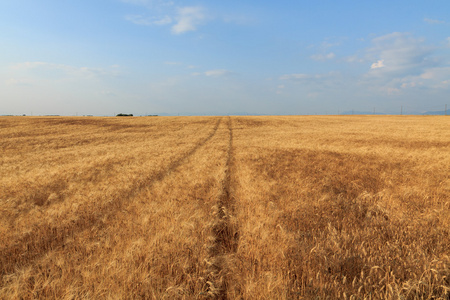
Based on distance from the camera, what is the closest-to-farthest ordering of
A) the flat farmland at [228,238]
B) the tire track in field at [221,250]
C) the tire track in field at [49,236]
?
the flat farmland at [228,238], the tire track in field at [221,250], the tire track in field at [49,236]

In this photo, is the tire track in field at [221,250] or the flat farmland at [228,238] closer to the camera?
the flat farmland at [228,238]

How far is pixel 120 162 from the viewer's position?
16.0 metres

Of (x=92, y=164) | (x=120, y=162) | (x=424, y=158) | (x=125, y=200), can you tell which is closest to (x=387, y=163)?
(x=424, y=158)

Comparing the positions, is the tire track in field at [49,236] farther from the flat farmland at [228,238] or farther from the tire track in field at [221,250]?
the tire track in field at [221,250]

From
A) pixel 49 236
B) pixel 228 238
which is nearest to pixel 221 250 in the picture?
pixel 228 238

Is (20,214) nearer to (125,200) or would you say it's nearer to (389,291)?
(125,200)

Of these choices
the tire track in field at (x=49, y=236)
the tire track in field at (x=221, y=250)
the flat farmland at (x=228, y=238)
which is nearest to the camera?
the flat farmland at (x=228, y=238)

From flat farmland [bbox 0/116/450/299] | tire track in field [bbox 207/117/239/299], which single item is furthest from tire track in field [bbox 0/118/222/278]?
tire track in field [bbox 207/117/239/299]

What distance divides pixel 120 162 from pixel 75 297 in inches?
546

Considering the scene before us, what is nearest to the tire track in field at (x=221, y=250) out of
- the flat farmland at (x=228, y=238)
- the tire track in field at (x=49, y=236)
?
the flat farmland at (x=228, y=238)

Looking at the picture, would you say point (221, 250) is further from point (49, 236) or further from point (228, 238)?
point (49, 236)

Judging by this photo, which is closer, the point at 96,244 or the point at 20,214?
the point at 96,244

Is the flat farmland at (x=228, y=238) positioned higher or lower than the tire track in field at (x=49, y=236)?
higher

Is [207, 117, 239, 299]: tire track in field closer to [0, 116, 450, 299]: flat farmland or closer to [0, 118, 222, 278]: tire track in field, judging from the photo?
[0, 116, 450, 299]: flat farmland
